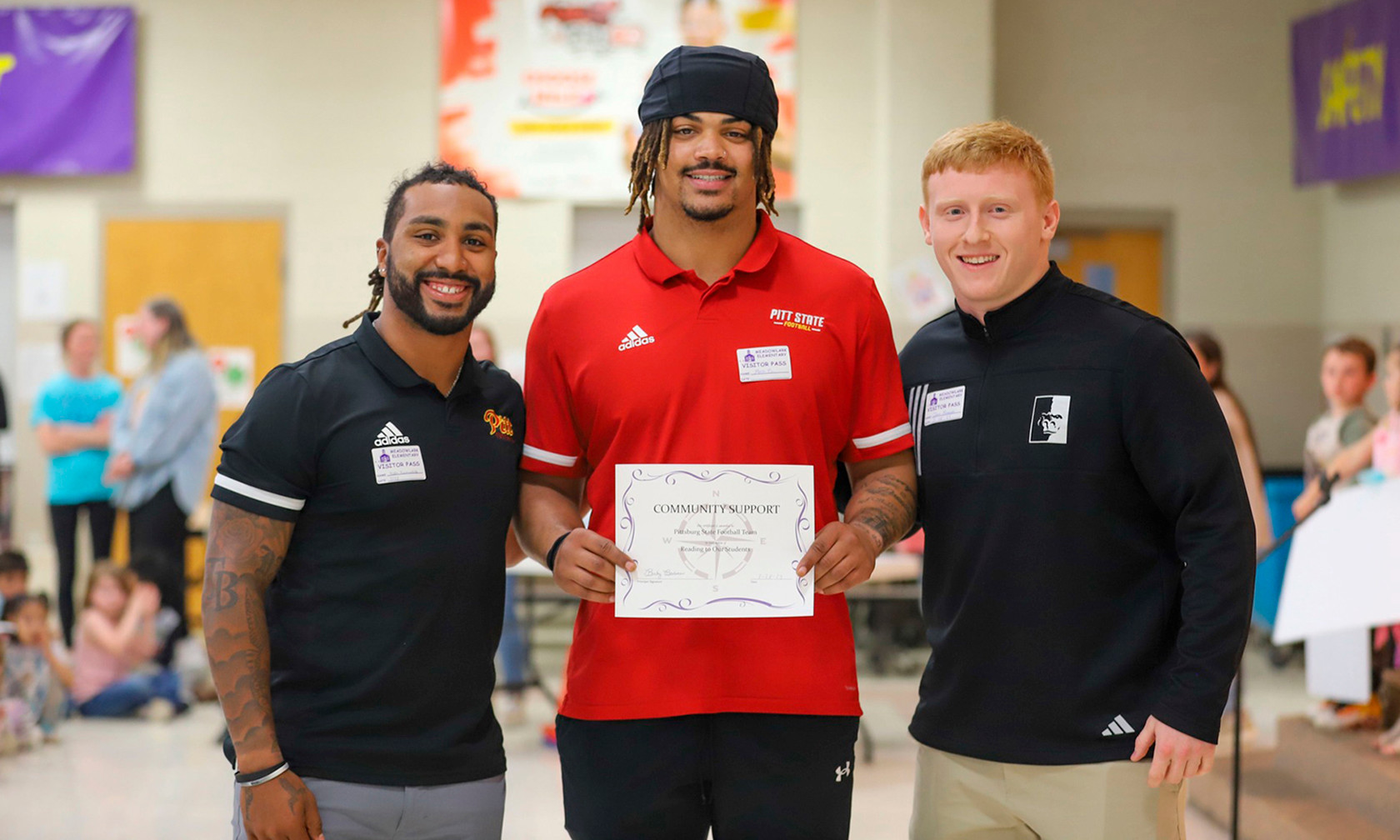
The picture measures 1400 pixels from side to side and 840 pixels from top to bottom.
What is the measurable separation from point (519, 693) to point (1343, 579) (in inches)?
143

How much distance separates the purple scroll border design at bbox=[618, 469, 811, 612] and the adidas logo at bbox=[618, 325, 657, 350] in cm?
25

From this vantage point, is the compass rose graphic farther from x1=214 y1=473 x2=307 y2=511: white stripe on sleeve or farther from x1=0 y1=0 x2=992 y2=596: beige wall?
x1=0 y1=0 x2=992 y2=596: beige wall

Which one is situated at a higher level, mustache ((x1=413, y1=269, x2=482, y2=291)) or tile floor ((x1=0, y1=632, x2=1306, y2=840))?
mustache ((x1=413, y1=269, x2=482, y2=291))

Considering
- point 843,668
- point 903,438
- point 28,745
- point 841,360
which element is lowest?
point 28,745

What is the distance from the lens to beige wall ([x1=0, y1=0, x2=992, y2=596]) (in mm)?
8398

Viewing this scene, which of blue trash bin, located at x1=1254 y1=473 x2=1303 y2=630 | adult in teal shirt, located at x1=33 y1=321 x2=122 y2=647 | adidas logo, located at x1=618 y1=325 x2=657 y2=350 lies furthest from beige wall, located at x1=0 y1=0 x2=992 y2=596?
adidas logo, located at x1=618 y1=325 x2=657 y2=350

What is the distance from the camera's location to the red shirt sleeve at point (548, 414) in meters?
2.27

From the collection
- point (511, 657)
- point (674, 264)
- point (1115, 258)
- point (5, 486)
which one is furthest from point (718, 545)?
point (5, 486)

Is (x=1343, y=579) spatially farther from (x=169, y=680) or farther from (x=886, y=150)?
(x=169, y=680)

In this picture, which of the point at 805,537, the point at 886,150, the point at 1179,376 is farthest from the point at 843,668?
the point at 886,150

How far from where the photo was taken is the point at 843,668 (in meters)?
2.17

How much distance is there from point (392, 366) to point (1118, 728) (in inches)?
55.7

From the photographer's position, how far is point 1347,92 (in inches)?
313

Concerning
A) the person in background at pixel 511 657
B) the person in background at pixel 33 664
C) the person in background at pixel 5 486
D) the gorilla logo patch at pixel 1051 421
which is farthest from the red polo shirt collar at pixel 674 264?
the person in background at pixel 5 486
